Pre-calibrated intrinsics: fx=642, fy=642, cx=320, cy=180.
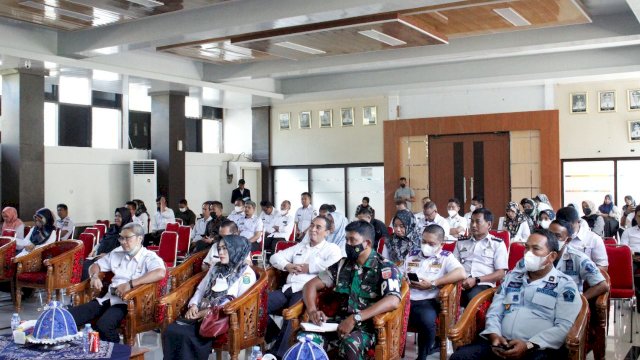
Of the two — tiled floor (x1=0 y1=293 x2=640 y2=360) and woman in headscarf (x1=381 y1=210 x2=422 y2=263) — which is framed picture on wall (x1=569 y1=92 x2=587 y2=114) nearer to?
tiled floor (x1=0 y1=293 x2=640 y2=360)

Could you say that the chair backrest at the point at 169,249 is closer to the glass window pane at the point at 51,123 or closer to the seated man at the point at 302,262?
the seated man at the point at 302,262

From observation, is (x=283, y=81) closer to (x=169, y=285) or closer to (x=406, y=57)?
(x=406, y=57)

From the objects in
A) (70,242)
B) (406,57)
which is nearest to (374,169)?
(406,57)

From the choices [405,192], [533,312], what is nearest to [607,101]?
[405,192]

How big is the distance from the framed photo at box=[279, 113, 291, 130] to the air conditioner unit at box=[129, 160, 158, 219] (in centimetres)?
429

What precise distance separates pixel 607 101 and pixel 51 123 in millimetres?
12368

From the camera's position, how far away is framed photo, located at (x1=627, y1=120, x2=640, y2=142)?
44.8 feet

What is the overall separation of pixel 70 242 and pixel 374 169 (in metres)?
10.2

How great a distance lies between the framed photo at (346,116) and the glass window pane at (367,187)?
1.22 m

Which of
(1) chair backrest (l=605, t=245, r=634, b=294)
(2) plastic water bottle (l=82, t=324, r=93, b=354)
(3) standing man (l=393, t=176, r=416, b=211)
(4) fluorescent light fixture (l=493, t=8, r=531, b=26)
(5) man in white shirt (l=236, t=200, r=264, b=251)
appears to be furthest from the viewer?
(3) standing man (l=393, t=176, r=416, b=211)

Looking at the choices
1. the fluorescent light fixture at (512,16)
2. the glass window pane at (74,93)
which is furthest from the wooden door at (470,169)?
the glass window pane at (74,93)

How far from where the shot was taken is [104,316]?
17.0 feet

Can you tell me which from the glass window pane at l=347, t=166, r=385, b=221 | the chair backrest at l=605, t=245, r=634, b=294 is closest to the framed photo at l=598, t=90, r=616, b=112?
the glass window pane at l=347, t=166, r=385, b=221

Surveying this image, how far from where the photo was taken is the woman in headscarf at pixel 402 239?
20.0 ft
